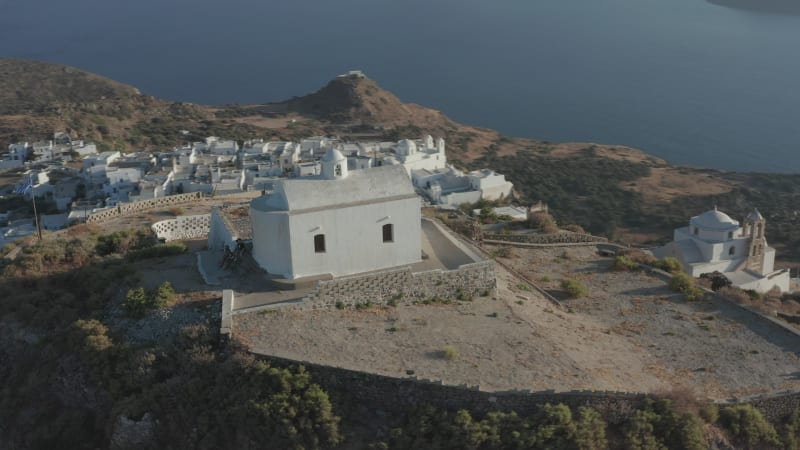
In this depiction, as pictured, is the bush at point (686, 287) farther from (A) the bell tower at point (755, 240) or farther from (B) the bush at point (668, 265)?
(A) the bell tower at point (755, 240)

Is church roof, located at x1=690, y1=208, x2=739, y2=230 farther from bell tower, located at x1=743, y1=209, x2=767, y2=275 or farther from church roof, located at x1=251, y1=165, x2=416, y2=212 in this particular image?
church roof, located at x1=251, y1=165, x2=416, y2=212

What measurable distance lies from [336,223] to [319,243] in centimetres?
61

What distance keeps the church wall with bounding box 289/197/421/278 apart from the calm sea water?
67884 millimetres

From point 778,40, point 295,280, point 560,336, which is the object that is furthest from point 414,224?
point 778,40

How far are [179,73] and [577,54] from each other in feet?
242

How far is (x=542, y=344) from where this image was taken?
49.0 ft

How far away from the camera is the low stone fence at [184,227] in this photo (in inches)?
877

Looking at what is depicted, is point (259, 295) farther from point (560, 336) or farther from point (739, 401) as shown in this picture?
point (739, 401)

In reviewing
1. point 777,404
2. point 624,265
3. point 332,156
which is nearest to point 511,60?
point 624,265

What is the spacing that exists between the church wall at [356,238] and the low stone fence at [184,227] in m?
7.08

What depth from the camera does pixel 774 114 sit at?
96875 mm

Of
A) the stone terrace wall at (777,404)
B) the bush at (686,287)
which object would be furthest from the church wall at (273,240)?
the bush at (686,287)

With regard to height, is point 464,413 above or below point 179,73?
below

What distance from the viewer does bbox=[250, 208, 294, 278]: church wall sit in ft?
54.3
